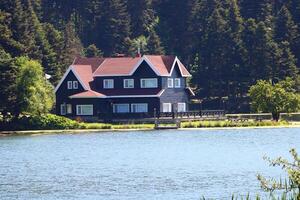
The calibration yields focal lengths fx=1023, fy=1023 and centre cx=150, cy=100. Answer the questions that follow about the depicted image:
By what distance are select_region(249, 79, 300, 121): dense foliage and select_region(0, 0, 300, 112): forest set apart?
12.0 meters

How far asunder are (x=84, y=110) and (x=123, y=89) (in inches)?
160

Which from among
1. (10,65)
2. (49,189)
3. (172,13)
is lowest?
(49,189)

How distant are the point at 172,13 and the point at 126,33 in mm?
6775

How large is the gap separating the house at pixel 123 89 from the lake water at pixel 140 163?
1348 cm

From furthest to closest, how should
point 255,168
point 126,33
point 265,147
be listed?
point 126,33, point 265,147, point 255,168

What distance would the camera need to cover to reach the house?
299 ft

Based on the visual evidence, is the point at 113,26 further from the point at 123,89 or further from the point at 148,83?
the point at 148,83

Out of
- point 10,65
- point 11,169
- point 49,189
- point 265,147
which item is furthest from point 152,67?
point 49,189

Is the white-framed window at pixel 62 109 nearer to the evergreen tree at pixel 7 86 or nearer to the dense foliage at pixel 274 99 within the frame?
the evergreen tree at pixel 7 86

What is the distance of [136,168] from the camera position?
48844mm

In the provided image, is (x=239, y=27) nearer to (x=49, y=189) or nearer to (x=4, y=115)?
(x=4, y=115)

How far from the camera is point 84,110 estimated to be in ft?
302

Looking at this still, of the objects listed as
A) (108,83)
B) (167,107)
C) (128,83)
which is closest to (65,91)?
(108,83)

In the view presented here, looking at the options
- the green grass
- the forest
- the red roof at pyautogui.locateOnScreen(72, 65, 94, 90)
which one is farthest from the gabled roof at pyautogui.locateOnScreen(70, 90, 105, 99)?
the green grass
